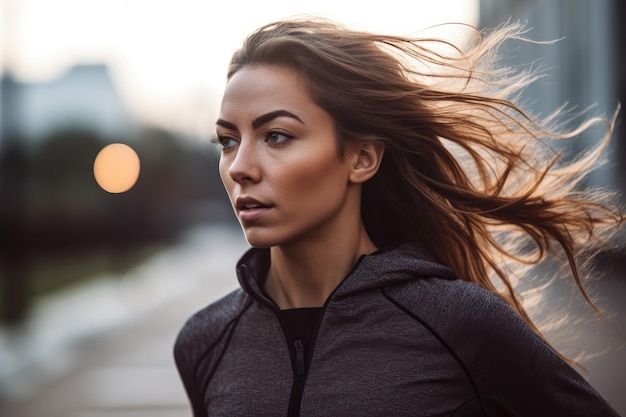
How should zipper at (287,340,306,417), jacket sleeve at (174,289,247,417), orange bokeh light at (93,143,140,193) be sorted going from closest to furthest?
zipper at (287,340,306,417), jacket sleeve at (174,289,247,417), orange bokeh light at (93,143,140,193)

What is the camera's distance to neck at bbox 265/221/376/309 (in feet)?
8.94

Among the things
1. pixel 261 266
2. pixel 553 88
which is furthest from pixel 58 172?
pixel 261 266

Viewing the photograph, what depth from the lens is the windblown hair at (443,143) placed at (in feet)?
8.84

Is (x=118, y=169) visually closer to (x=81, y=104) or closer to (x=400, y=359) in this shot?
(x=400, y=359)

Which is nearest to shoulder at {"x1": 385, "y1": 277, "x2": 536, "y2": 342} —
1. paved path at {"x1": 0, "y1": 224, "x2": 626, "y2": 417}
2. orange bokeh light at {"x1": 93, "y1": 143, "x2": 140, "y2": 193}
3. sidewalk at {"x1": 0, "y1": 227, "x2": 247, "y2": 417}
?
paved path at {"x1": 0, "y1": 224, "x2": 626, "y2": 417}

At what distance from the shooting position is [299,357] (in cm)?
257

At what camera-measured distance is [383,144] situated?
9.01 ft

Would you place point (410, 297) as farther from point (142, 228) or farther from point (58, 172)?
point (58, 172)

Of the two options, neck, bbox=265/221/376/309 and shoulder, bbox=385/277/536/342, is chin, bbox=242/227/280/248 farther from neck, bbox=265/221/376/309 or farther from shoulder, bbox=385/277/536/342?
shoulder, bbox=385/277/536/342

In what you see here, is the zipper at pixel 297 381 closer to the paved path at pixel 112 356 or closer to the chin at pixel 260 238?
the chin at pixel 260 238

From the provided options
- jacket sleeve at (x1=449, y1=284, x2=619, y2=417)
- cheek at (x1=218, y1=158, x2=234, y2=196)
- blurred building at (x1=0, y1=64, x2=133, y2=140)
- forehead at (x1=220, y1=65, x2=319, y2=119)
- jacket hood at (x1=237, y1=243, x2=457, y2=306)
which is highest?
blurred building at (x1=0, y1=64, x2=133, y2=140)

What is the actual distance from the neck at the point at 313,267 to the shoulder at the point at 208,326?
0.17 meters

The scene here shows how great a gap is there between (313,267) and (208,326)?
0.44 metres

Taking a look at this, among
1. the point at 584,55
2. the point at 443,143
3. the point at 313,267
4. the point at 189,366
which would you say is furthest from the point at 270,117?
the point at 584,55
